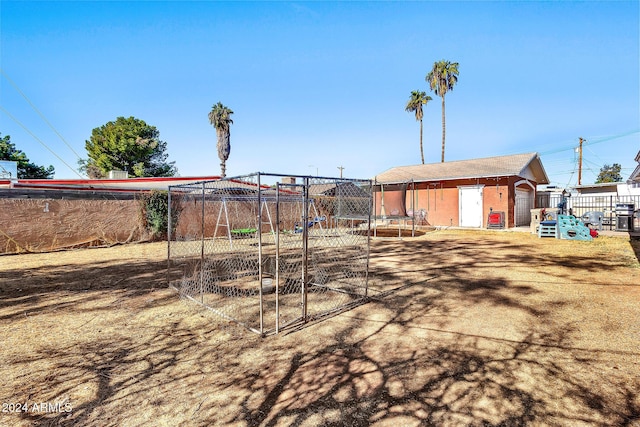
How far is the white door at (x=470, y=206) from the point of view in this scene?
53.5 ft

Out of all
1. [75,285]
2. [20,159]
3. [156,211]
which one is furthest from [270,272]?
[20,159]

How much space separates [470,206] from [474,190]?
90cm

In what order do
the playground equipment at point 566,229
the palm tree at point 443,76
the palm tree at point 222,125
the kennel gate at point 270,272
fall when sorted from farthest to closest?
the palm tree at point 222,125 < the palm tree at point 443,76 < the playground equipment at point 566,229 < the kennel gate at point 270,272

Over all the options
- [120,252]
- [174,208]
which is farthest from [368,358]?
[174,208]

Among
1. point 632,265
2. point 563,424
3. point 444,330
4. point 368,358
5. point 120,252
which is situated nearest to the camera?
point 563,424

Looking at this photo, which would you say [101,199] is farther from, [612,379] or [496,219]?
[496,219]

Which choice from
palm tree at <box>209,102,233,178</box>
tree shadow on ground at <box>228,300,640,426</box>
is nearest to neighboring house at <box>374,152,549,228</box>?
tree shadow on ground at <box>228,300,640,426</box>

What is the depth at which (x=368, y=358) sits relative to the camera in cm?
293

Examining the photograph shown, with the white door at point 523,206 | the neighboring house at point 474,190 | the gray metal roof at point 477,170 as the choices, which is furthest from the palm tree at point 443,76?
the white door at point 523,206

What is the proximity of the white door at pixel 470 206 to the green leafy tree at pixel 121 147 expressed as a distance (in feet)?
105

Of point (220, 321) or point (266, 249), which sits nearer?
point (220, 321)

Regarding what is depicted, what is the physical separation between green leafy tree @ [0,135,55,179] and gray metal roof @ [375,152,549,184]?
34619 millimetres

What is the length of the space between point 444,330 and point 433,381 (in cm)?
115

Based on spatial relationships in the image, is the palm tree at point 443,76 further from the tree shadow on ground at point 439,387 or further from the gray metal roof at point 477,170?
the tree shadow on ground at point 439,387
